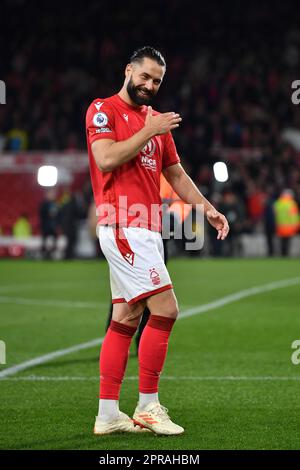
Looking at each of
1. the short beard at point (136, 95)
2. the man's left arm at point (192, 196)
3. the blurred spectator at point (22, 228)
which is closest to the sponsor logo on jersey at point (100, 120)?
the short beard at point (136, 95)

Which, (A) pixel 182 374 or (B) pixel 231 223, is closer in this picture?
(A) pixel 182 374

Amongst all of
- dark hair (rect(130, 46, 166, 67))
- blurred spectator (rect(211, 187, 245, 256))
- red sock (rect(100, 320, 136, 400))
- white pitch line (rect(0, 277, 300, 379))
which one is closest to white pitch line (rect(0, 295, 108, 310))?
white pitch line (rect(0, 277, 300, 379))

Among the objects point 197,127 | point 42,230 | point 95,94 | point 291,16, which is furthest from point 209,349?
point 291,16

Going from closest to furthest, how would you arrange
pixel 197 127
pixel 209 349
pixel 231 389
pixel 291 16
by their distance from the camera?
pixel 231 389 < pixel 209 349 < pixel 197 127 < pixel 291 16

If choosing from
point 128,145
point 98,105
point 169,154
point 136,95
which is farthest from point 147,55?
point 169,154

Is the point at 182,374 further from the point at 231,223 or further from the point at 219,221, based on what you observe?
the point at 231,223

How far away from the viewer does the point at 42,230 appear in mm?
27375

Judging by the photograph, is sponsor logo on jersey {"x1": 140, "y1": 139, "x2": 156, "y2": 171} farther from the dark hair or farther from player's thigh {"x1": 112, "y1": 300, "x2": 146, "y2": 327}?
player's thigh {"x1": 112, "y1": 300, "x2": 146, "y2": 327}

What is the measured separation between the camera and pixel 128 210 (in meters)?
5.82

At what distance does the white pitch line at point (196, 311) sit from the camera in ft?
27.6

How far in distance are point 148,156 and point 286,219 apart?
20880 millimetres

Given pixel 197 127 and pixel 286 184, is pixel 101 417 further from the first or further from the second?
pixel 197 127

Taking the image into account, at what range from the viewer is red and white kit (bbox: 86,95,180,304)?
18.9 feet

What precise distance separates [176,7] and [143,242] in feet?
103
